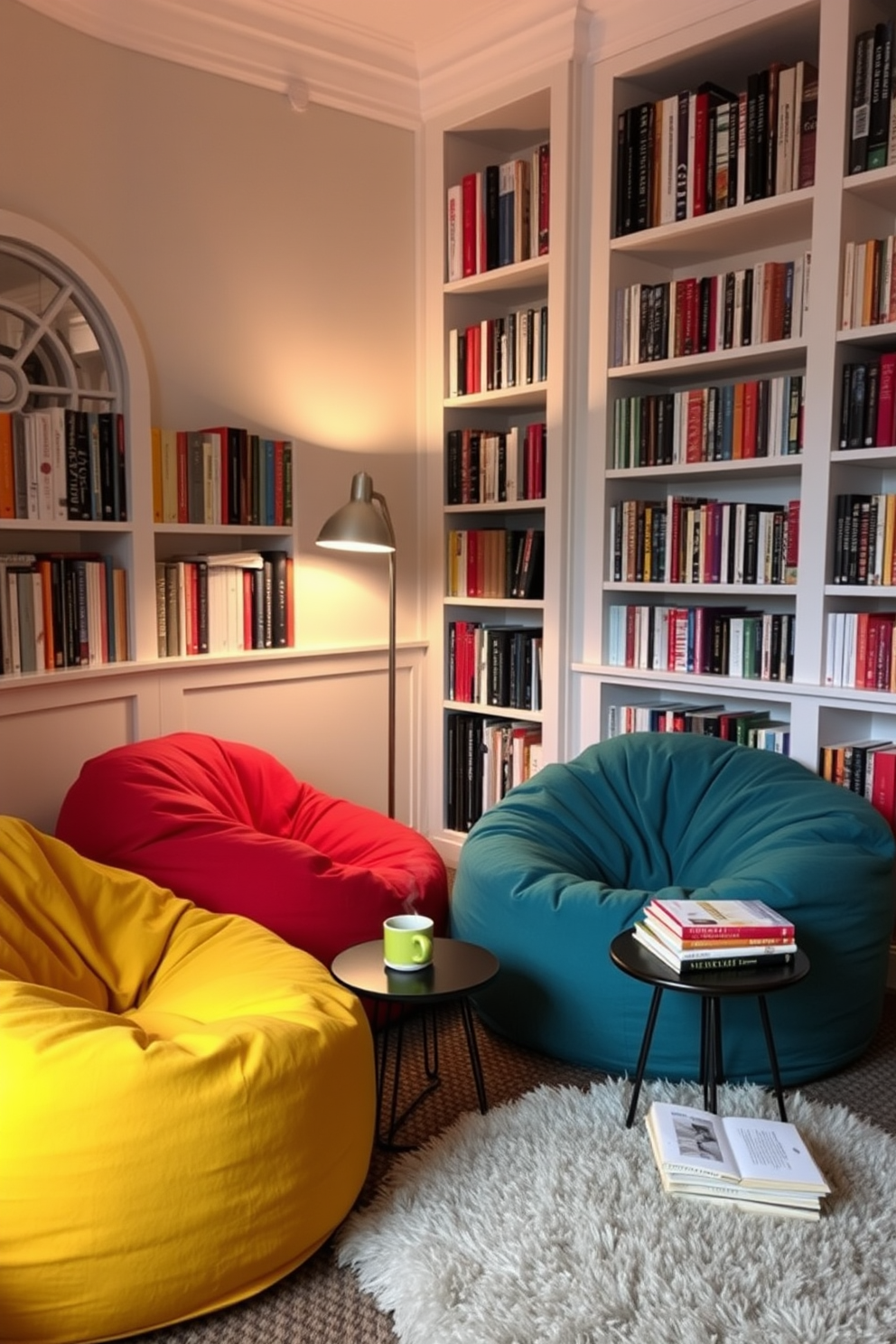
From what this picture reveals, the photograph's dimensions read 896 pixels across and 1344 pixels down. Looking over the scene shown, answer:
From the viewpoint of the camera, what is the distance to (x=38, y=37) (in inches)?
117

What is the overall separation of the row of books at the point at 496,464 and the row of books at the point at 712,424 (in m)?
0.31

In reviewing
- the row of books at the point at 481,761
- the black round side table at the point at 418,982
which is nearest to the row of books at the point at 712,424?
the row of books at the point at 481,761

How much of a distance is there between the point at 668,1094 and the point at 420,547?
2.37m

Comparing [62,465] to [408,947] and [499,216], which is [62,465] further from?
[499,216]

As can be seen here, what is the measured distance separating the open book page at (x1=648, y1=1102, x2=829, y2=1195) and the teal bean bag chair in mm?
349

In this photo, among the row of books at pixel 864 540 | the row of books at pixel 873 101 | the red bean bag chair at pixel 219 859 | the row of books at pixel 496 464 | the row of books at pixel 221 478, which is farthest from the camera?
the row of books at pixel 496 464

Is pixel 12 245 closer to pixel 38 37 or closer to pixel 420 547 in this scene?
pixel 38 37

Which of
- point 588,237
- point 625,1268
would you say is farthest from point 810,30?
point 625,1268

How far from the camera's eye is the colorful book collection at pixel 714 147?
9.91 feet

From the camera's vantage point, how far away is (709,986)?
6.59ft

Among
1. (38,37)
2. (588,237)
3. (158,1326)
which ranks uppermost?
(38,37)

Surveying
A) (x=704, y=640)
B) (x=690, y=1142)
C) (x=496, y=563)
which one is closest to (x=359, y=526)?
(x=496, y=563)

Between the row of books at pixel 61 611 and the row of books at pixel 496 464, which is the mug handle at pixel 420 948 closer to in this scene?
the row of books at pixel 61 611

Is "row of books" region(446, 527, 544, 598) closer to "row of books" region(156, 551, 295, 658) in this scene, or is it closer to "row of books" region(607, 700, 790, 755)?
"row of books" region(607, 700, 790, 755)
